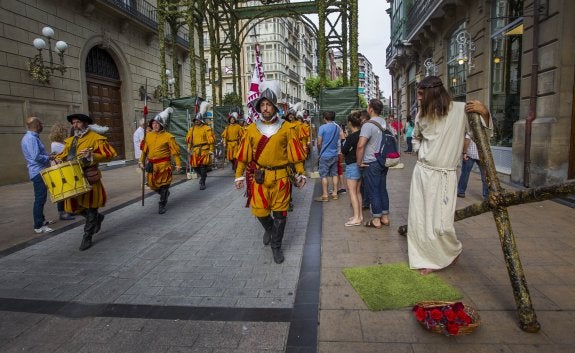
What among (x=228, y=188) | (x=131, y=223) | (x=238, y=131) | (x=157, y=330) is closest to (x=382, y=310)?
(x=157, y=330)

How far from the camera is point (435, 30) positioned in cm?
1532

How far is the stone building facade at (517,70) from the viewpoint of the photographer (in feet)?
24.7

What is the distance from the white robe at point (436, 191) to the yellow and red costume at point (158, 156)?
16.1 ft

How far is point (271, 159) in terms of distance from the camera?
4.41 metres

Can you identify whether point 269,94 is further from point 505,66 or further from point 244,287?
point 505,66

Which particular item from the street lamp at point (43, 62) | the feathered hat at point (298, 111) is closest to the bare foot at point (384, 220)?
the feathered hat at point (298, 111)

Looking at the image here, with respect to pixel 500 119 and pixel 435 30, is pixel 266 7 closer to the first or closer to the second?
pixel 435 30

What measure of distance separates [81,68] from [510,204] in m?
16.0

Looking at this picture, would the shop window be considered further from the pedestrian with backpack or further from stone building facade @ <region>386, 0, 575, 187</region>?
the pedestrian with backpack

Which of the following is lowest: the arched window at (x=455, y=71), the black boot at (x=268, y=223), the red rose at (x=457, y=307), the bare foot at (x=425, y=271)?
the bare foot at (x=425, y=271)

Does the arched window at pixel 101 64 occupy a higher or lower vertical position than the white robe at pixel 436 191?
higher

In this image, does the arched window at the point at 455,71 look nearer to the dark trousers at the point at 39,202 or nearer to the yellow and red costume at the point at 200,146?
the yellow and red costume at the point at 200,146

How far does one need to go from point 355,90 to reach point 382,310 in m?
10.7

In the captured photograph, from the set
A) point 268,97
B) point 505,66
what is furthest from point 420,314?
point 505,66
